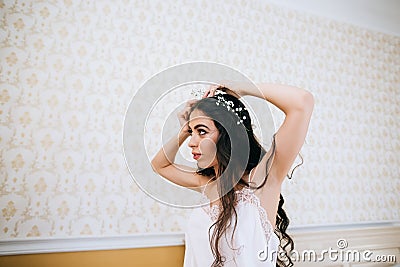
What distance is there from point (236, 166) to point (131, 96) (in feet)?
4.06

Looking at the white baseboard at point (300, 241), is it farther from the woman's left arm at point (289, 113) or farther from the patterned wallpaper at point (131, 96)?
the woman's left arm at point (289, 113)

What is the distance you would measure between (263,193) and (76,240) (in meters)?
1.09

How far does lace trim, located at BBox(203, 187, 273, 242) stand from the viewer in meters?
1.16

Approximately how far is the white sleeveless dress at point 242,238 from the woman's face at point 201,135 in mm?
253

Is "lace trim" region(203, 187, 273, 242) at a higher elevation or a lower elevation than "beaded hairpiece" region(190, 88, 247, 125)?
lower

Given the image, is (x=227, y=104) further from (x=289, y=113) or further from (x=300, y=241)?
(x=300, y=241)

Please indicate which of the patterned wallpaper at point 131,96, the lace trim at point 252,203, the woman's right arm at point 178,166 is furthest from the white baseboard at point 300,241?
the lace trim at point 252,203

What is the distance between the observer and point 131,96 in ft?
6.65

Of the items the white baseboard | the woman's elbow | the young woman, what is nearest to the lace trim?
the young woman

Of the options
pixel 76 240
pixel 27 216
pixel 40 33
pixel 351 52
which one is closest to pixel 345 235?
pixel 351 52

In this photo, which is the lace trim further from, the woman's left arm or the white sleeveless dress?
the woman's left arm

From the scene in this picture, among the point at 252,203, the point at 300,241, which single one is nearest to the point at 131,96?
the point at 252,203

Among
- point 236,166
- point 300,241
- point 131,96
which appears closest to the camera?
point 236,166

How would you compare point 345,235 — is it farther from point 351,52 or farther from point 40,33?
point 40,33
